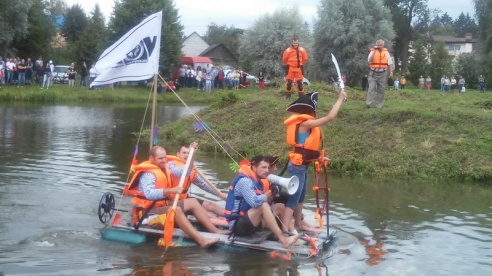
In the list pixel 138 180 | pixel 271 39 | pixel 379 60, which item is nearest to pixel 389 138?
pixel 379 60

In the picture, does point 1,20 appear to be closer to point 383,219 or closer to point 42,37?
point 42,37

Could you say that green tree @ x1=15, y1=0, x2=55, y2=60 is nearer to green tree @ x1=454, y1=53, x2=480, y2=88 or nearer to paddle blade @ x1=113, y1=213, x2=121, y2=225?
green tree @ x1=454, y1=53, x2=480, y2=88

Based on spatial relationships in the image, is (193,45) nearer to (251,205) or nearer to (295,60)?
(295,60)

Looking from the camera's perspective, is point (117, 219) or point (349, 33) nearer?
point (117, 219)

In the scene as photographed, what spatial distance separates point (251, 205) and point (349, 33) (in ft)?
150

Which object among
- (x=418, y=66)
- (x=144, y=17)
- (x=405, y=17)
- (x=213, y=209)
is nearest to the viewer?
(x=213, y=209)

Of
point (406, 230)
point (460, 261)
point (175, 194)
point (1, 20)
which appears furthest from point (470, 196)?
point (1, 20)

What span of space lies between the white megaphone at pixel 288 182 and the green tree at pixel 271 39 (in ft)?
169

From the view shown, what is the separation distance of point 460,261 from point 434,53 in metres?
58.4

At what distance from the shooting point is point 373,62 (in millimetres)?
18812

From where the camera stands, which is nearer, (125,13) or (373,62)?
(373,62)

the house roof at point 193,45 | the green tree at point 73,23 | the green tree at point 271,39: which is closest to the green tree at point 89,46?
the green tree at point 271,39

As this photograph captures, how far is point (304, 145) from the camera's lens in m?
10.4

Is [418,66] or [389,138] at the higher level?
[418,66]
